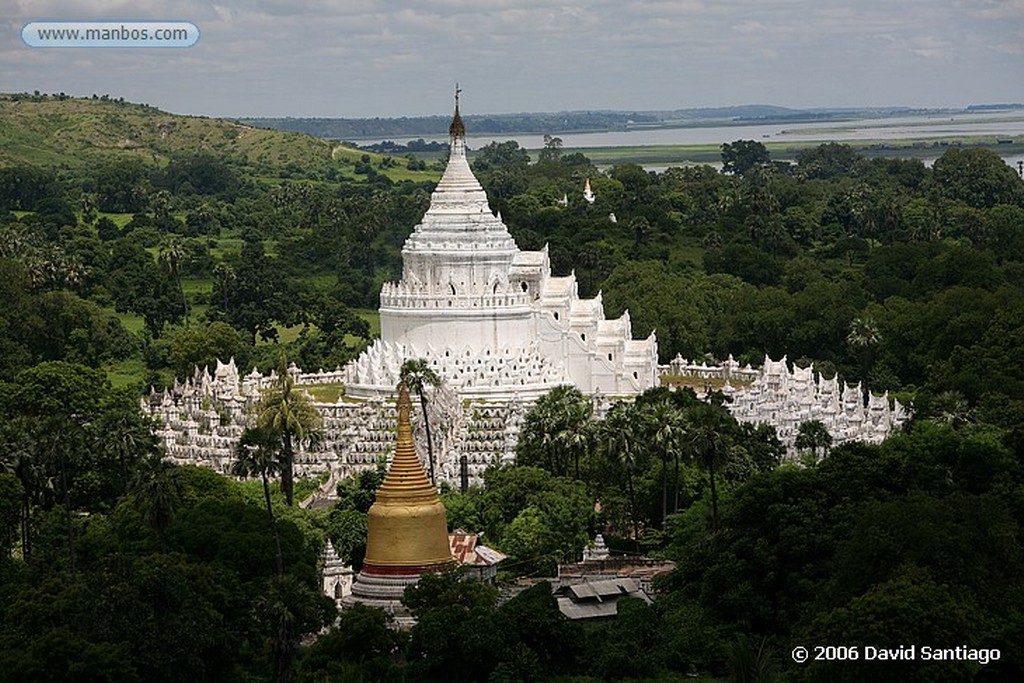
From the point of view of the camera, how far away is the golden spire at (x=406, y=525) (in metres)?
70.0

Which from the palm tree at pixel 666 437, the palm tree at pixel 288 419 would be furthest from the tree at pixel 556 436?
the palm tree at pixel 288 419

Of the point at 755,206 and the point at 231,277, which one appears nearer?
the point at 231,277

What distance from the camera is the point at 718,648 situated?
6397 centimetres

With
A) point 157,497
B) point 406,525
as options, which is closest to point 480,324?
point 406,525

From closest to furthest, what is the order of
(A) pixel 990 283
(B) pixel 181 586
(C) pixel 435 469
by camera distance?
1. (B) pixel 181 586
2. (C) pixel 435 469
3. (A) pixel 990 283

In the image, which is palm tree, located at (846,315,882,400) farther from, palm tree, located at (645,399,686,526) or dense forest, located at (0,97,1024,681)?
palm tree, located at (645,399,686,526)

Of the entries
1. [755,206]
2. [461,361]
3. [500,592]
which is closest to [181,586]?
[500,592]

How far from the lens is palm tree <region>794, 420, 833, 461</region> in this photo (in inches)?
3691

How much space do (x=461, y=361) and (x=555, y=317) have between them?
9327 millimetres

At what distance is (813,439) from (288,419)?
22027 mm

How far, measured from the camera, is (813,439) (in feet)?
308

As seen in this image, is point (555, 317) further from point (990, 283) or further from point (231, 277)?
point (231, 277)

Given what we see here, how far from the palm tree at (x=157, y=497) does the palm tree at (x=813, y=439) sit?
29.3 metres

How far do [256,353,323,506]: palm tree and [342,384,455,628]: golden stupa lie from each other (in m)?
9.74
